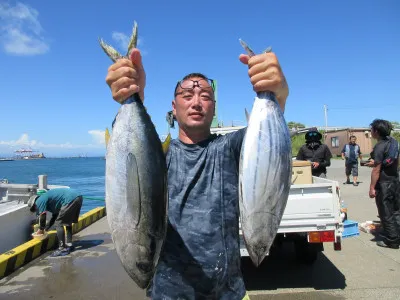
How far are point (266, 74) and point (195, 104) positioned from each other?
49 cm

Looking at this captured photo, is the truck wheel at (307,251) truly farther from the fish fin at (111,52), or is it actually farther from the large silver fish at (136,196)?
the fish fin at (111,52)

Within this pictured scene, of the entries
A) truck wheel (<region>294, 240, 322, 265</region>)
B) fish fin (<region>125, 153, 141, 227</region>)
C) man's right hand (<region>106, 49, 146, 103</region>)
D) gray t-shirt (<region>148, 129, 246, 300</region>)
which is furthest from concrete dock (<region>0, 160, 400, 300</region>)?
man's right hand (<region>106, 49, 146, 103</region>)

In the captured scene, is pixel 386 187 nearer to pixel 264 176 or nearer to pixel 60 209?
pixel 264 176

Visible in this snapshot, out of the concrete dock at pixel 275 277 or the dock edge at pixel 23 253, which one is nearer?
the concrete dock at pixel 275 277

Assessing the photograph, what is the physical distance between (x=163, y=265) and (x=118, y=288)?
3.80 meters

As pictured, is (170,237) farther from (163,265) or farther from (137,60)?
(137,60)

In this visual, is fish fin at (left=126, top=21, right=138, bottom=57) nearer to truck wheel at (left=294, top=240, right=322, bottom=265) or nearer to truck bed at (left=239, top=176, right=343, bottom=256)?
truck bed at (left=239, top=176, right=343, bottom=256)

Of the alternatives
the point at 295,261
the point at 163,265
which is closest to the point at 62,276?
the point at 295,261

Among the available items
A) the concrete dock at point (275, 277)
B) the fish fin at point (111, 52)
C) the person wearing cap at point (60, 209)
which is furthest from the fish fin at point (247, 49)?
the person wearing cap at point (60, 209)

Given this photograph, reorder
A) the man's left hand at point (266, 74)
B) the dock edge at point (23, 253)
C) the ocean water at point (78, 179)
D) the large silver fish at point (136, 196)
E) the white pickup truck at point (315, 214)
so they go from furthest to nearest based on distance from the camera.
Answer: the ocean water at point (78, 179) → the dock edge at point (23, 253) → the white pickup truck at point (315, 214) → the man's left hand at point (266, 74) → the large silver fish at point (136, 196)

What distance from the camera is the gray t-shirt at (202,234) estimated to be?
6.56 ft

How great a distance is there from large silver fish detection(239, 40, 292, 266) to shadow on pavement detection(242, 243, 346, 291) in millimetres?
3645

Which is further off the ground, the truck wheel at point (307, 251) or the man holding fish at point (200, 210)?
the man holding fish at point (200, 210)

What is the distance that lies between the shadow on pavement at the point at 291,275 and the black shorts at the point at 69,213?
4167 mm
